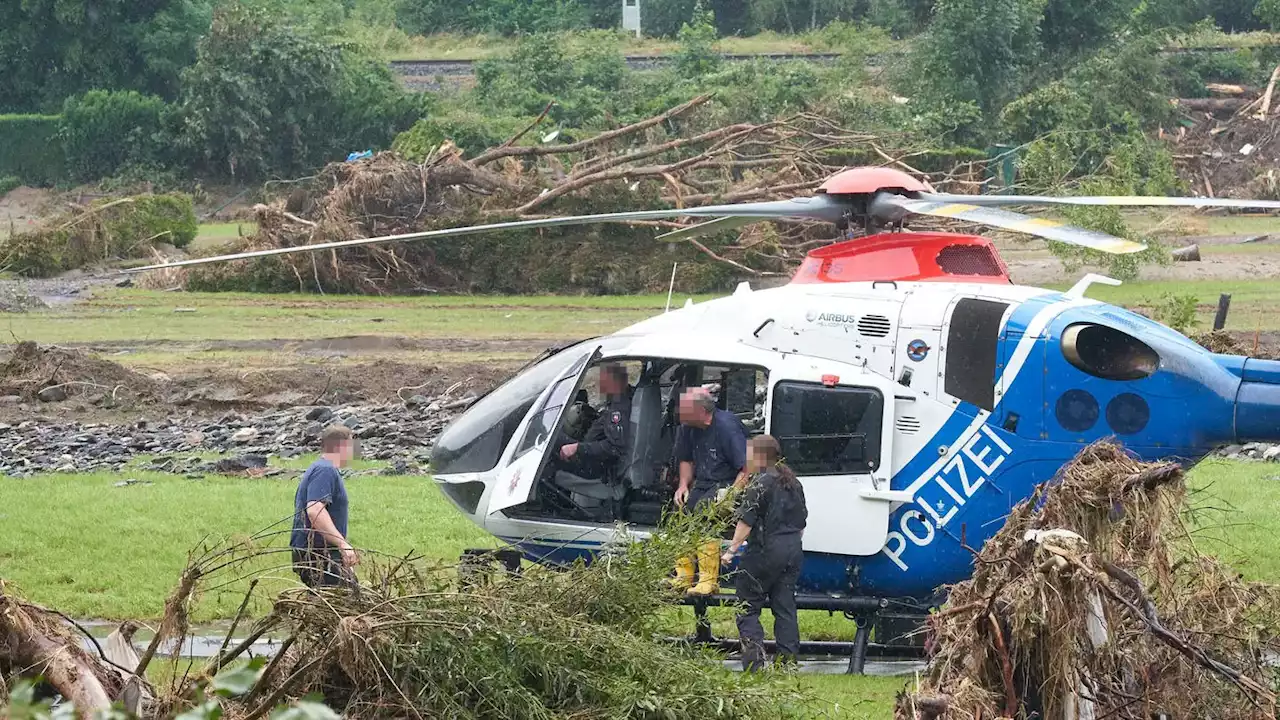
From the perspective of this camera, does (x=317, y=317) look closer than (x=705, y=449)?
No

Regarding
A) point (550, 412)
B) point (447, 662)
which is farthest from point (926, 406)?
point (447, 662)

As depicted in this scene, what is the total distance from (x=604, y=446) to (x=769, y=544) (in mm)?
1721

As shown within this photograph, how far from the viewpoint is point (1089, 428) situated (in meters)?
9.39

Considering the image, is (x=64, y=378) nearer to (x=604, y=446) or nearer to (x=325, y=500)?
(x=604, y=446)

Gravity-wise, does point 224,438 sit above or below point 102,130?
below

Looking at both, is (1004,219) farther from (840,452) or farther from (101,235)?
(101,235)

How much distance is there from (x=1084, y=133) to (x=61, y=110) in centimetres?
3533

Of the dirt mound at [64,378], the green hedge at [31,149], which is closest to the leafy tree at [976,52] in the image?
the green hedge at [31,149]

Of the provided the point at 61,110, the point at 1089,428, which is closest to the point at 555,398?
the point at 1089,428

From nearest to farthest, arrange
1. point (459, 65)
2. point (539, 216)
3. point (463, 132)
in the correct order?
1. point (539, 216)
2. point (463, 132)
3. point (459, 65)

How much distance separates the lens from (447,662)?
6.64 m

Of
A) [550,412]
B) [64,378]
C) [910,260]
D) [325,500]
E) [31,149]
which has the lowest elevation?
[64,378]

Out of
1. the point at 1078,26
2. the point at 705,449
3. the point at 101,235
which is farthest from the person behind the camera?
the point at 1078,26

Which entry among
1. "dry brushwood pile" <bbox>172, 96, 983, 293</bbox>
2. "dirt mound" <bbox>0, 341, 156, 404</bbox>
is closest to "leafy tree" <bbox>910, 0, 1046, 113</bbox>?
"dry brushwood pile" <bbox>172, 96, 983, 293</bbox>
